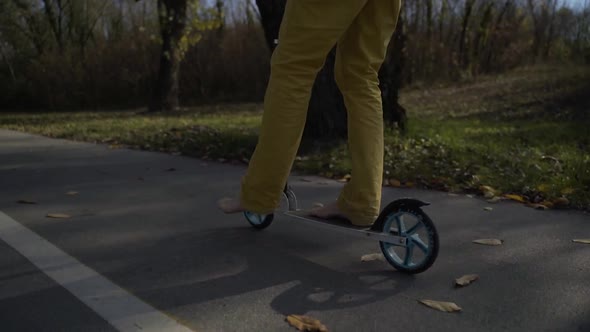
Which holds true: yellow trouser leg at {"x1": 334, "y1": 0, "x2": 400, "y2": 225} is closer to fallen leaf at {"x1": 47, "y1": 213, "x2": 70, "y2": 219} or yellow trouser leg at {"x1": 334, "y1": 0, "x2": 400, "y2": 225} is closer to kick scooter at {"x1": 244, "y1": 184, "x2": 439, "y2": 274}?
kick scooter at {"x1": 244, "y1": 184, "x2": 439, "y2": 274}

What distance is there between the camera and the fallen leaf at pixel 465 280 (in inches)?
105

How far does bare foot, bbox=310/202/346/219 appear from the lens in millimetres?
3116

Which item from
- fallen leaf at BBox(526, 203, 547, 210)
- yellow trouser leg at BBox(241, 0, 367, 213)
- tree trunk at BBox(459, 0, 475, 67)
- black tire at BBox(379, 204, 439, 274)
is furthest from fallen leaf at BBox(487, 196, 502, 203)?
tree trunk at BBox(459, 0, 475, 67)

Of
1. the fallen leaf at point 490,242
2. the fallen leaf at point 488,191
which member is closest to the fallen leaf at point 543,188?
the fallen leaf at point 488,191

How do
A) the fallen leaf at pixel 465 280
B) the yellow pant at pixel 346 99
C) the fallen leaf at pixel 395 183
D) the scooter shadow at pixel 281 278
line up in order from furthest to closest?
the fallen leaf at pixel 395 183
the yellow pant at pixel 346 99
the fallen leaf at pixel 465 280
the scooter shadow at pixel 281 278

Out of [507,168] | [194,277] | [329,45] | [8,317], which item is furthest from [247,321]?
[507,168]

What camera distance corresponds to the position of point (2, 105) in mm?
23859

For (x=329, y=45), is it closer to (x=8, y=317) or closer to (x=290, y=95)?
(x=290, y=95)

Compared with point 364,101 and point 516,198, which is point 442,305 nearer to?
point 364,101

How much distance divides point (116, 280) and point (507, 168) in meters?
3.86

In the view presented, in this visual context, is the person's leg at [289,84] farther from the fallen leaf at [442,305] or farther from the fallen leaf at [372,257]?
the fallen leaf at [442,305]

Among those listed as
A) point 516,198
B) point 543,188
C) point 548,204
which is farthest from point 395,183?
point 548,204

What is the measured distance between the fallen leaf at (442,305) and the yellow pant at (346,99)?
0.61 meters

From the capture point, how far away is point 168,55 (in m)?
16.4
